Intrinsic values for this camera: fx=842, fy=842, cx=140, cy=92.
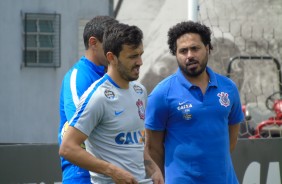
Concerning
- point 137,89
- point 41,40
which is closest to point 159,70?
point 137,89

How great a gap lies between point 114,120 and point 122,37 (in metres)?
0.44

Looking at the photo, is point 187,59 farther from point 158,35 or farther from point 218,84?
point 158,35

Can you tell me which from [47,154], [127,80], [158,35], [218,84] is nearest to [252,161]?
[47,154]

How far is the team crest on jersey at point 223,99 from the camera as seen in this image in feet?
16.9

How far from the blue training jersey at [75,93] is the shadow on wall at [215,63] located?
4.85 meters

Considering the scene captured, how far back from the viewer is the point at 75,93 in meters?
4.83

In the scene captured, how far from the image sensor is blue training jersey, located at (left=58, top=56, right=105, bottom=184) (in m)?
4.81

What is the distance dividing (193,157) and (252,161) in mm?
3026

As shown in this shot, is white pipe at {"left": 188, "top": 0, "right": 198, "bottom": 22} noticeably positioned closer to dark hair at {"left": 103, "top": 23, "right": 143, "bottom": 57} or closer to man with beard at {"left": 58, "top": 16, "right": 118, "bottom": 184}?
man with beard at {"left": 58, "top": 16, "right": 118, "bottom": 184}

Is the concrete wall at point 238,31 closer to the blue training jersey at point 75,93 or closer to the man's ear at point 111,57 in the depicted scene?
the blue training jersey at point 75,93

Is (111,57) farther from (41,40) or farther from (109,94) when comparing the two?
(41,40)

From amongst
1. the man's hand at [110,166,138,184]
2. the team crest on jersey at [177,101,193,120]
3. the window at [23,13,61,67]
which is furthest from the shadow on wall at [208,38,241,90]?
the window at [23,13,61,67]

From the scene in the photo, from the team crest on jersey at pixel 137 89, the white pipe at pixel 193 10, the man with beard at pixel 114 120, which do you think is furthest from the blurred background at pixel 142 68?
the man with beard at pixel 114 120

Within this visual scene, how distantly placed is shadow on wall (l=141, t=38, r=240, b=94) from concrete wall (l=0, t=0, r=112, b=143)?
24.2 ft
